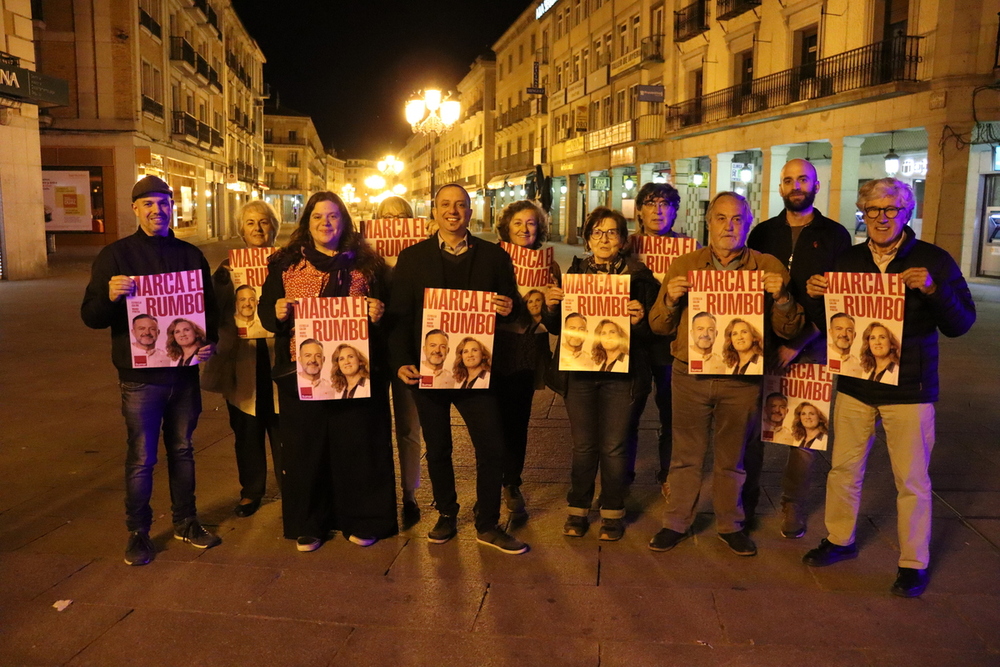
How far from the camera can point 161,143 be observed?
112 ft

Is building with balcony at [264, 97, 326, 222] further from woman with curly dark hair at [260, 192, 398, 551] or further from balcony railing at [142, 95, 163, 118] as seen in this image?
woman with curly dark hair at [260, 192, 398, 551]

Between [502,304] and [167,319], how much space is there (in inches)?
70.9

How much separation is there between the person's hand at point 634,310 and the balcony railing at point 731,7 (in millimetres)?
24003

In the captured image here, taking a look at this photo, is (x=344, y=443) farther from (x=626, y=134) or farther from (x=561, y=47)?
(x=561, y=47)

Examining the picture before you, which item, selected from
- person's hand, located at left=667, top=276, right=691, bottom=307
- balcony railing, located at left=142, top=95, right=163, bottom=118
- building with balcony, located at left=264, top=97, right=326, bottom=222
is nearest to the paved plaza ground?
person's hand, located at left=667, top=276, right=691, bottom=307

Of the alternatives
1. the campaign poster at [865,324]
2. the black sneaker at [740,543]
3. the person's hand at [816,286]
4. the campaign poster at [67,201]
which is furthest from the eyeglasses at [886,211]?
the campaign poster at [67,201]

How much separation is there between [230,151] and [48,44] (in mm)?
26247

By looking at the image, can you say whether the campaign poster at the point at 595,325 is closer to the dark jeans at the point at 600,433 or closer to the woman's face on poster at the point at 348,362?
the dark jeans at the point at 600,433

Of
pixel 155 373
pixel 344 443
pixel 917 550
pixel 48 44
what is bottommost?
pixel 917 550

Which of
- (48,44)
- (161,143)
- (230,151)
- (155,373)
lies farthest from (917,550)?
(230,151)

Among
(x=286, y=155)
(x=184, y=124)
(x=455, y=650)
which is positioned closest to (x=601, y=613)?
(x=455, y=650)

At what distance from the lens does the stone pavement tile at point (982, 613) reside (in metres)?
3.63

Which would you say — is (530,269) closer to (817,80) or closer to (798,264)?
(798,264)

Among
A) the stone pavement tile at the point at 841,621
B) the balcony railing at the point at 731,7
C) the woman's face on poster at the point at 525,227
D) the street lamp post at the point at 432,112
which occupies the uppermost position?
the balcony railing at the point at 731,7
